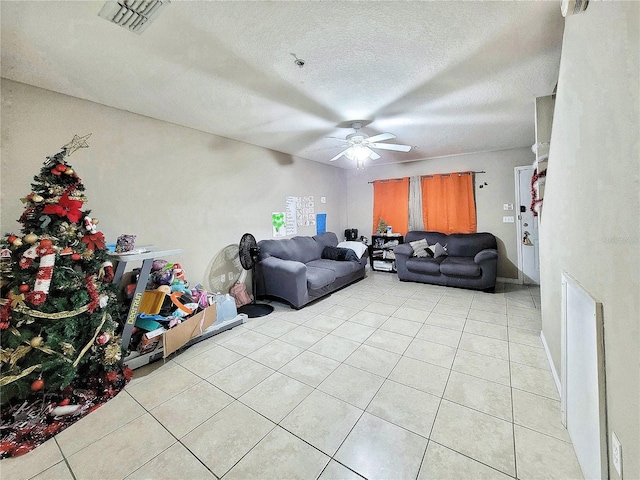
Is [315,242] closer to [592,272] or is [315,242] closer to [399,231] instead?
[399,231]

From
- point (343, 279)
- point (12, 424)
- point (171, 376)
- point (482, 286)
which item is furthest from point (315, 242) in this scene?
point (12, 424)

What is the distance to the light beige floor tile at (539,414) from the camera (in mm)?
1429

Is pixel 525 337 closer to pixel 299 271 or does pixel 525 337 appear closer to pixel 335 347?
pixel 335 347

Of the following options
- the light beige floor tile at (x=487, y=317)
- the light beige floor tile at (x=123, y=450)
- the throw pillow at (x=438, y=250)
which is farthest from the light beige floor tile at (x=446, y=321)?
the light beige floor tile at (x=123, y=450)

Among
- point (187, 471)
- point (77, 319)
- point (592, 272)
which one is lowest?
point (187, 471)

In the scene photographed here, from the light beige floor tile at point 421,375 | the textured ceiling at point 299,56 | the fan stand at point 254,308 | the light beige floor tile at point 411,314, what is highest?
the textured ceiling at point 299,56

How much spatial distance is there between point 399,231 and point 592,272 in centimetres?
449

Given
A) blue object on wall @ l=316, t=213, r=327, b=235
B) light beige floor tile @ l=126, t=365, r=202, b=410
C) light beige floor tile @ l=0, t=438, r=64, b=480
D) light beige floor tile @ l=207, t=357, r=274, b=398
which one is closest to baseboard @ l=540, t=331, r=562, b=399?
light beige floor tile @ l=207, t=357, r=274, b=398

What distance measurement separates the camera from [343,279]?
14.2 feet

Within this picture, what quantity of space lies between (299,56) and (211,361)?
264 centimetres

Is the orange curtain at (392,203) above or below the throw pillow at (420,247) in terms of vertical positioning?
above

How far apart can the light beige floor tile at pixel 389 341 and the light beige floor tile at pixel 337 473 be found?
1.23 m

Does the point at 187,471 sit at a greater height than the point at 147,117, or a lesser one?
lesser

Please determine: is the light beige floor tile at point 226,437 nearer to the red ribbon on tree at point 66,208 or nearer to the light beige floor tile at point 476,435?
the light beige floor tile at point 476,435
